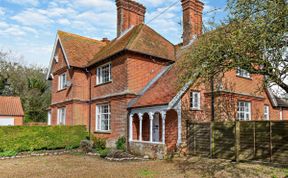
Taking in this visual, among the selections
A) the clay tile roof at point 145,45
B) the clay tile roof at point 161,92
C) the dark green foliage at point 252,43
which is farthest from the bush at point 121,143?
the dark green foliage at point 252,43

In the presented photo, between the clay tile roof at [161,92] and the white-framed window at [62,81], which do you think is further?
the white-framed window at [62,81]

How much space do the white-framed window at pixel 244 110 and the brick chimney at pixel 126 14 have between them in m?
11.7

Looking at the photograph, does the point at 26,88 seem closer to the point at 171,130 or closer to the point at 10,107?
the point at 10,107

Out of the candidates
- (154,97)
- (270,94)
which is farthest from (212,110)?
(270,94)

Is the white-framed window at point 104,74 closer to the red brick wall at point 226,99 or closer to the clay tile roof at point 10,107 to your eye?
the red brick wall at point 226,99

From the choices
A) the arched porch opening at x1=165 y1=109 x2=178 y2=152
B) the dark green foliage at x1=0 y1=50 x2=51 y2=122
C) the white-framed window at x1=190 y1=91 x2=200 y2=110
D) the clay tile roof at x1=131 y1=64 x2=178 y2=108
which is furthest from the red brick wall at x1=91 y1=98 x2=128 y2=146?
the dark green foliage at x1=0 y1=50 x2=51 y2=122

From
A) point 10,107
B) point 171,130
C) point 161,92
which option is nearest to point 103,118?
point 161,92

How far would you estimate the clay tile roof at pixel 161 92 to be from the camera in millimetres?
15344

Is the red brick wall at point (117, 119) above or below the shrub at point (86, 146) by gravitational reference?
above

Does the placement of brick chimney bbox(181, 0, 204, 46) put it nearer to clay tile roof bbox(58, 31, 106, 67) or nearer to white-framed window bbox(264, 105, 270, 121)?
white-framed window bbox(264, 105, 270, 121)

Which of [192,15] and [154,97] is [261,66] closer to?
[154,97]

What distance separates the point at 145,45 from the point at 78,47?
7.61 m

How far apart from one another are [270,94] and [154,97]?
38.7 ft

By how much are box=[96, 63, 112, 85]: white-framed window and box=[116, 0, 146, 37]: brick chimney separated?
4.38 metres
